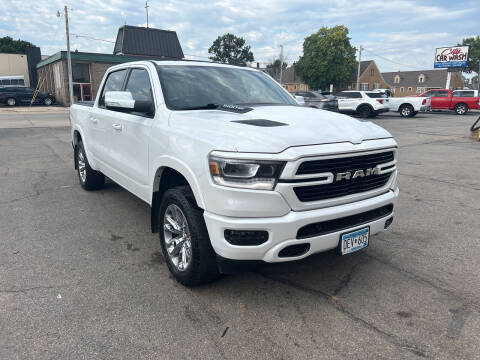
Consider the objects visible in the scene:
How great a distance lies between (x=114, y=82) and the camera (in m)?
5.07

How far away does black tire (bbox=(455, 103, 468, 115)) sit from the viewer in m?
27.2

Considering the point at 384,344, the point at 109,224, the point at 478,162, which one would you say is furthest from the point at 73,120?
the point at 478,162

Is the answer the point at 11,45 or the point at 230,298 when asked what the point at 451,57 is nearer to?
the point at 230,298

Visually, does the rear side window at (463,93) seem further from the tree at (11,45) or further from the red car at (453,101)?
the tree at (11,45)

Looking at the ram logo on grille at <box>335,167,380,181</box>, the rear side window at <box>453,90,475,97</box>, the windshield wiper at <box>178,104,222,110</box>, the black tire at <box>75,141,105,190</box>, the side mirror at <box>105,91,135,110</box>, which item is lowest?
the black tire at <box>75,141,105,190</box>

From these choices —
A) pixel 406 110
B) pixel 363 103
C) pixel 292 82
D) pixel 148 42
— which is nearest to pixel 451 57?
pixel 406 110

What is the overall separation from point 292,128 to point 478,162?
26.6ft

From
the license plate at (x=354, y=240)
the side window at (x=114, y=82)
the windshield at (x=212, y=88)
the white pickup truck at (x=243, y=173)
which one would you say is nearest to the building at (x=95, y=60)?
the side window at (x=114, y=82)

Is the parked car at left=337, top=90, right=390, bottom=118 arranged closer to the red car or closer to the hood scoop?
the red car

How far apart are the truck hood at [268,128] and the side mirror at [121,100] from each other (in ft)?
1.36

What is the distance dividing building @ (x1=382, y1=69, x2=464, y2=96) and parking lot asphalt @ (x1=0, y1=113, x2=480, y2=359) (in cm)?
9066

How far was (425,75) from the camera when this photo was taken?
8725 centimetres

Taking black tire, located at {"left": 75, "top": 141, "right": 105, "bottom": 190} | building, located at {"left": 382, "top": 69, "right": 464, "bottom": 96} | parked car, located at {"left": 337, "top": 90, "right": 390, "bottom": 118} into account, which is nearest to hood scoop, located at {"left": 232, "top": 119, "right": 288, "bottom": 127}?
black tire, located at {"left": 75, "top": 141, "right": 105, "bottom": 190}

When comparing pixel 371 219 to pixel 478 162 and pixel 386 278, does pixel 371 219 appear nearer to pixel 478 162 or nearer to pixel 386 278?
pixel 386 278
